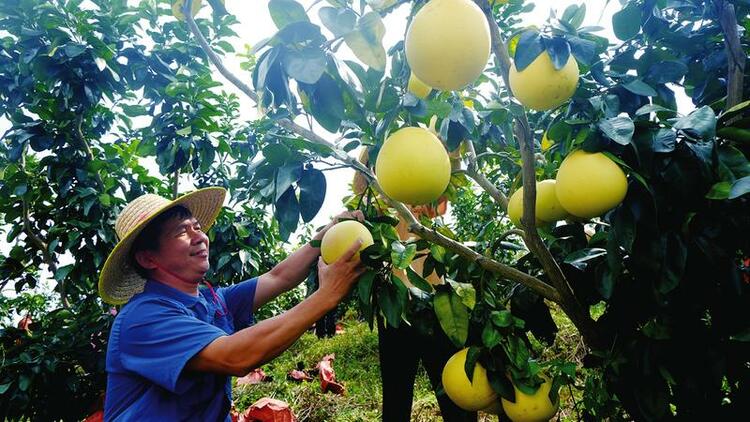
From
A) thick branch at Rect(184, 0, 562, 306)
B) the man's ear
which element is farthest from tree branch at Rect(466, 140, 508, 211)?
the man's ear

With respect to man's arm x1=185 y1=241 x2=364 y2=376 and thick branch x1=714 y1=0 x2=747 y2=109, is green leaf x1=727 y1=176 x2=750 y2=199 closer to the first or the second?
thick branch x1=714 y1=0 x2=747 y2=109

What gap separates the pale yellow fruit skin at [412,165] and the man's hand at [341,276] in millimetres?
272

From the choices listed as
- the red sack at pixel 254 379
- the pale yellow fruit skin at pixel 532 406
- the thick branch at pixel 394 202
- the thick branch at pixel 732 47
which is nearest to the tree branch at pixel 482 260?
the thick branch at pixel 394 202

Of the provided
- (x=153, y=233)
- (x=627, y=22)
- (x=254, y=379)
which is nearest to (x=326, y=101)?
(x=627, y=22)

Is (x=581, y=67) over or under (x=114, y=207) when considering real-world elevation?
over

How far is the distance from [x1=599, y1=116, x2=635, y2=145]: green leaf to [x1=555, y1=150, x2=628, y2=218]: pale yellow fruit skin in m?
0.06

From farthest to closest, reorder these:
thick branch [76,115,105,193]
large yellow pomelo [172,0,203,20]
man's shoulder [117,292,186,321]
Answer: thick branch [76,115,105,193] → man's shoulder [117,292,186,321] → large yellow pomelo [172,0,203,20]

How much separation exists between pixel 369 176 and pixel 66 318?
2667 mm

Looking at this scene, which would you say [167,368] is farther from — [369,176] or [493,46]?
[493,46]

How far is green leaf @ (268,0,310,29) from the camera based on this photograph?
28.1 inches

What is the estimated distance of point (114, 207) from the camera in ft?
9.07

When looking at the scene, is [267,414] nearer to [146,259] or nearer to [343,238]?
[146,259]

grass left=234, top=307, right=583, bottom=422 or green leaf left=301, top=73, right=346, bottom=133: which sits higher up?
green leaf left=301, top=73, right=346, bottom=133

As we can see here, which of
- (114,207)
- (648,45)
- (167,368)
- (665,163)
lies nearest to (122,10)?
(114,207)
